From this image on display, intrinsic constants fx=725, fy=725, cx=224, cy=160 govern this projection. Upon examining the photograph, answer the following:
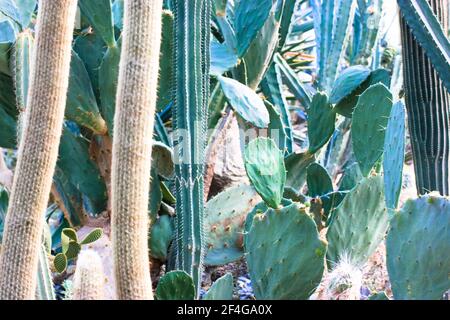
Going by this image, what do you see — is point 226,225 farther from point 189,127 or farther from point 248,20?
point 248,20

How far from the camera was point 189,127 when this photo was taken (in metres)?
2.24

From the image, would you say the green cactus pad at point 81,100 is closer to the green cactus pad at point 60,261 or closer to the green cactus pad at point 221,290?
the green cactus pad at point 60,261

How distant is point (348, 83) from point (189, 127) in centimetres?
93

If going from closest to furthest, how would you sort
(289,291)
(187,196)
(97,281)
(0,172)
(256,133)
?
1. (97,281)
2. (289,291)
3. (187,196)
4. (0,172)
5. (256,133)

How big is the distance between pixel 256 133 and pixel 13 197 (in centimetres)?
169

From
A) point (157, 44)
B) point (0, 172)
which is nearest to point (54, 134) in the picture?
point (157, 44)

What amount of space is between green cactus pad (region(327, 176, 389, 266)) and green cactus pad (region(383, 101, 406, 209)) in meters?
0.19

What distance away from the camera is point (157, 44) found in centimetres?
159

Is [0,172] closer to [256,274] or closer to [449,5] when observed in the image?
[256,274]

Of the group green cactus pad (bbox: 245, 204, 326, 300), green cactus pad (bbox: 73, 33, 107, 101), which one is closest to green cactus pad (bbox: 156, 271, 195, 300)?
green cactus pad (bbox: 245, 204, 326, 300)

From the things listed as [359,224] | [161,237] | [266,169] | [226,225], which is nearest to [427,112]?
[359,224]

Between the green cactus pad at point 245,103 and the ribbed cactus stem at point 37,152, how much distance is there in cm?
107

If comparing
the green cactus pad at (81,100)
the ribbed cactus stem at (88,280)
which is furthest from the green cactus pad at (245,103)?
the ribbed cactus stem at (88,280)

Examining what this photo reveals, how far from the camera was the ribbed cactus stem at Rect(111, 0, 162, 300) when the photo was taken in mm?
1510
